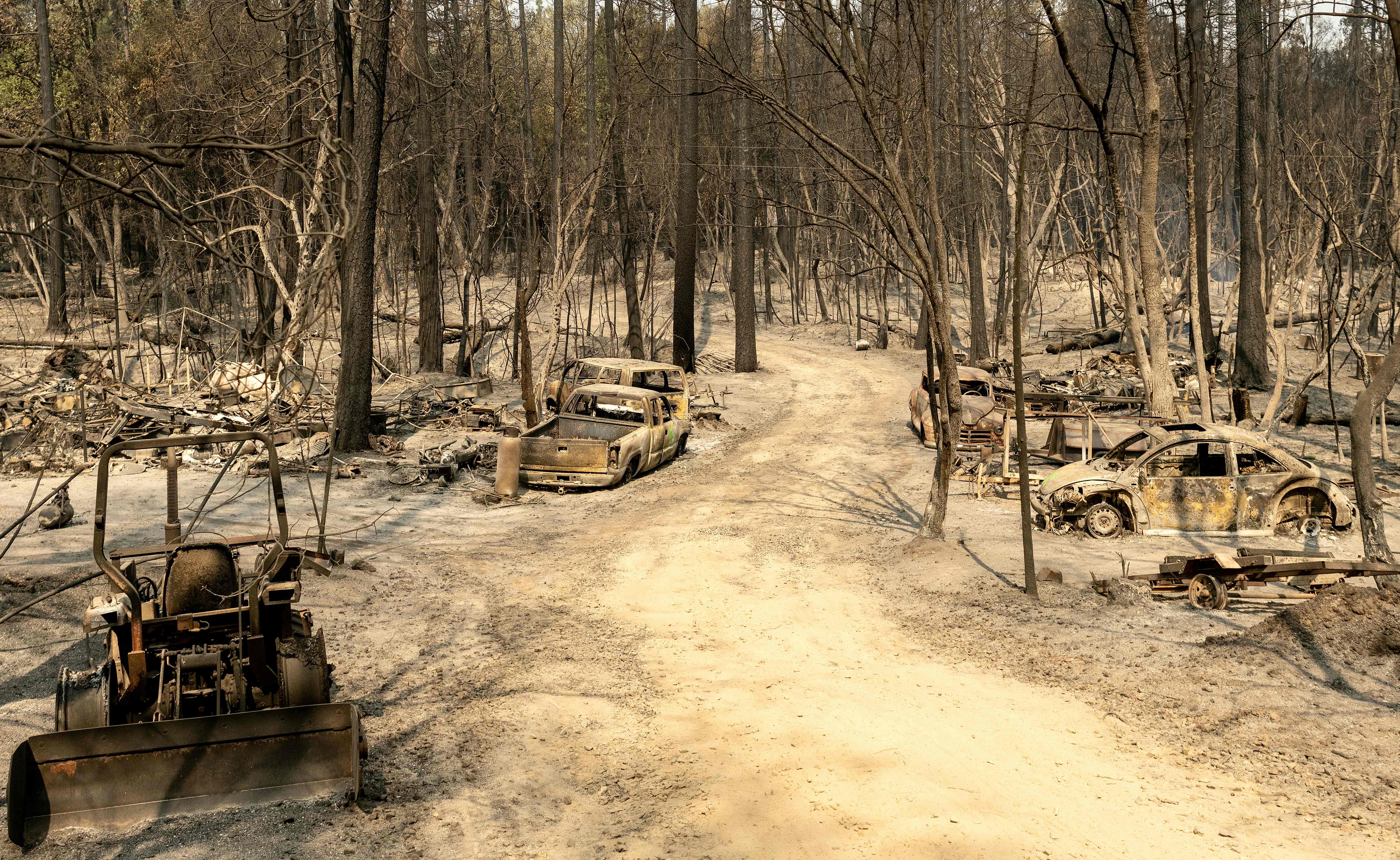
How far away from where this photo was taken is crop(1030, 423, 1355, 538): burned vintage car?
1296 cm

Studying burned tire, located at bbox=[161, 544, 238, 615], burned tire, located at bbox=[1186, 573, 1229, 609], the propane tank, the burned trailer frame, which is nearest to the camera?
burned tire, located at bbox=[161, 544, 238, 615]

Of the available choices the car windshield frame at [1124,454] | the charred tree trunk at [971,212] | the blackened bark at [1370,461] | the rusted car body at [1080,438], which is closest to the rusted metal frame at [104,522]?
the blackened bark at [1370,461]

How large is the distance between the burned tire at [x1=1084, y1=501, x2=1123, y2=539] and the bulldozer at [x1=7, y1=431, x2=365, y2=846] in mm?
9225

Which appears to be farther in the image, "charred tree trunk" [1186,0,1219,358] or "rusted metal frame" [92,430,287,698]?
"charred tree trunk" [1186,0,1219,358]

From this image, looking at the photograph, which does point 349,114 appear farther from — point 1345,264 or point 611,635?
point 1345,264

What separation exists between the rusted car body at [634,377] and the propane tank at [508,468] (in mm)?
2978

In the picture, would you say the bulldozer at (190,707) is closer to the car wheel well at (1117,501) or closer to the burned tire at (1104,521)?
the burned tire at (1104,521)

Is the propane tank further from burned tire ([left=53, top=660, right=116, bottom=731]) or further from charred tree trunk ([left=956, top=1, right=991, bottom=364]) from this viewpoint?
charred tree trunk ([left=956, top=1, right=991, bottom=364])

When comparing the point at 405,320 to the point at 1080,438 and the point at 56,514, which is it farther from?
the point at 1080,438

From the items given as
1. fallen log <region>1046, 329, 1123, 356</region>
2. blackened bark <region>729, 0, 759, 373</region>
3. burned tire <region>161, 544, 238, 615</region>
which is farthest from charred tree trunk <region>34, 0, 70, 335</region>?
fallen log <region>1046, 329, 1123, 356</region>

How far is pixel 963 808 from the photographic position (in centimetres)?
632

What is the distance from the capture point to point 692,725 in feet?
25.7

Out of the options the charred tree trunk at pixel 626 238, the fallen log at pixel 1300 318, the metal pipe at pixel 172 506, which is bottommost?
the metal pipe at pixel 172 506

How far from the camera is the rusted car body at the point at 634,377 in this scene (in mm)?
19984
